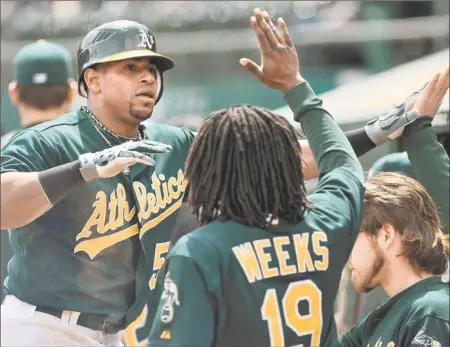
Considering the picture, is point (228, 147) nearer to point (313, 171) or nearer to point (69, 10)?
point (313, 171)

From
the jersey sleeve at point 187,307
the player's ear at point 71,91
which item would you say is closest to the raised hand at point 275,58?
the jersey sleeve at point 187,307

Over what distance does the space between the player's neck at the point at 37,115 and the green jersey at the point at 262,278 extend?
1891mm

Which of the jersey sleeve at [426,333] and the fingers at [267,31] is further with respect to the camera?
the jersey sleeve at [426,333]

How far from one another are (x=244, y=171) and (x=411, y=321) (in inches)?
33.0

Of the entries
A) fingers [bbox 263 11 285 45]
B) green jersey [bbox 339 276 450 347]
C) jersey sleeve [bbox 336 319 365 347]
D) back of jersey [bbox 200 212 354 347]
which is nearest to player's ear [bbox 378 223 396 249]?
green jersey [bbox 339 276 450 347]

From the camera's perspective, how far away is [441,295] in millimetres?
3309

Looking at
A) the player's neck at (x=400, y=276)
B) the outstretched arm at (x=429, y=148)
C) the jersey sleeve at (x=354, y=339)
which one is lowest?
the jersey sleeve at (x=354, y=339)

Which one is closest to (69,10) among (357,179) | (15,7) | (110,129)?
(15,7)

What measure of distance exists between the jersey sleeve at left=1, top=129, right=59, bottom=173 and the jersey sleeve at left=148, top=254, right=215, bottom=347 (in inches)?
31.8

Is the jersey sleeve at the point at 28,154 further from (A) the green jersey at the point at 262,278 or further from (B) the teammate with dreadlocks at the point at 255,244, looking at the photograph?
(A) the green jersey at the point at 262,278

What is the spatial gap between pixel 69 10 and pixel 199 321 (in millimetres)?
9368

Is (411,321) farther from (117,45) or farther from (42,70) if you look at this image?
(42,70)

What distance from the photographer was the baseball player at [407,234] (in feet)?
11.0

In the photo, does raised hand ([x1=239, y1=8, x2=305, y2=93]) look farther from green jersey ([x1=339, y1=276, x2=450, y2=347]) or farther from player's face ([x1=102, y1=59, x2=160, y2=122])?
green jersey ([x1=339, y1=276, x2=450, y2=347])
